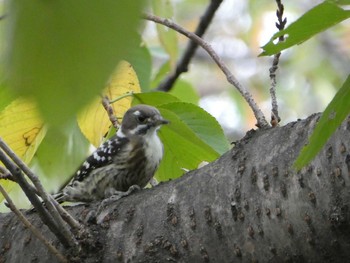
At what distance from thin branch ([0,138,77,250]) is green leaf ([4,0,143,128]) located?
1.06 m

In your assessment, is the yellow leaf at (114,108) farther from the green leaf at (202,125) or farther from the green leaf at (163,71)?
the green leaf at (163,71)

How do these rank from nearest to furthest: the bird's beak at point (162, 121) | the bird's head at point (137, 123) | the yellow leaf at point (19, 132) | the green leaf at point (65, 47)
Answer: the green leaf at point (65, 47)
the yellow leaf at point (19, 132)
the bird's beak at point (162, 121)
the bird's head at point (137, 123)

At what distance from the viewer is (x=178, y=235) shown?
1.37 meters

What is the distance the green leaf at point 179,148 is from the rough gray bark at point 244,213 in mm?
267

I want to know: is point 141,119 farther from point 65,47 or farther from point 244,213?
point 65,47

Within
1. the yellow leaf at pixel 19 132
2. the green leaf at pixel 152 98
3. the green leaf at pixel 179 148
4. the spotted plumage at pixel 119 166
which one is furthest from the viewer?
the spotted plumage at pixel 119 166

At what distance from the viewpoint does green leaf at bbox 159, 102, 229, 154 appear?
1.77 m

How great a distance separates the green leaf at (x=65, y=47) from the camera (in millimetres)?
212

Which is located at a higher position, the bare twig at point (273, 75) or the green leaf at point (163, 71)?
the green leaf at point (163, 71)

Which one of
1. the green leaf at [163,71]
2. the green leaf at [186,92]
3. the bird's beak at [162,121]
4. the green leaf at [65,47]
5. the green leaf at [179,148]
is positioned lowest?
the green leaf at [65,47]

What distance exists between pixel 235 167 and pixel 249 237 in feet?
0.59

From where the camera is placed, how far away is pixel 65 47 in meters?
0.22

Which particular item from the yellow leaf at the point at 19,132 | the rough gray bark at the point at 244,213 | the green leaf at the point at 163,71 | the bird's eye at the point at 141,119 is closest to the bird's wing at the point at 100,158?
the bird's eye at the point at 141,119

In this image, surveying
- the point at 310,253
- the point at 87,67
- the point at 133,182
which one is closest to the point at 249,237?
the point at 310,253
